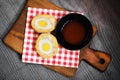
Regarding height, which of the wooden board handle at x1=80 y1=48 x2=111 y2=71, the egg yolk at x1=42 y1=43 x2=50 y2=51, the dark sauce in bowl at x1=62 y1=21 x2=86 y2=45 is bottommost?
the wooden board handle at x1=80 y1=48 x2=111 y2=71

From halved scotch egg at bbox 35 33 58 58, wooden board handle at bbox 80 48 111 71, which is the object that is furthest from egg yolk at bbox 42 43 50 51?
wooden board handle at bbox 80 48 111 71

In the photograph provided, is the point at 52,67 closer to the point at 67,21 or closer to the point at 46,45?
the point at 46,45

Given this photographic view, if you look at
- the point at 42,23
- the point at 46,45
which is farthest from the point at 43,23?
the point at 46,45

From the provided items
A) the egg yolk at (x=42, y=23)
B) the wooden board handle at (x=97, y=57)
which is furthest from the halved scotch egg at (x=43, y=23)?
the wooden board handle at (x=97, y=57)

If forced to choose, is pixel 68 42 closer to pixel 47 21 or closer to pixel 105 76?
pixel 47 21

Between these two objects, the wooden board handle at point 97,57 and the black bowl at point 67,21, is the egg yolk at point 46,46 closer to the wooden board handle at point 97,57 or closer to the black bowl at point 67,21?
the black bowl at point 67,21

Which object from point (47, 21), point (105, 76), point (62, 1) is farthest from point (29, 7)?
point (105, 76)

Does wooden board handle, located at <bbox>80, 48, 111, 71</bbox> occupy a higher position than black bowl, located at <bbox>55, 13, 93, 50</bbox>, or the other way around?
black bowl, located at <bbox>55, 13, 93, 50</bbox>

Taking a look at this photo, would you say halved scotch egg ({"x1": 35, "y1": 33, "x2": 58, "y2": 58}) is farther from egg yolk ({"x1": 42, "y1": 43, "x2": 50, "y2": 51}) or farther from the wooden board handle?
the wooden board handle
